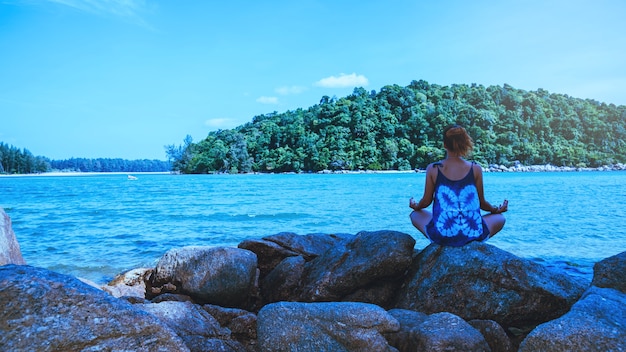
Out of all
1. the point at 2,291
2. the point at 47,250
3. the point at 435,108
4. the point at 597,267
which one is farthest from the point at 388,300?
the point at 435,108

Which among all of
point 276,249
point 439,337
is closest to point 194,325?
point 439,337

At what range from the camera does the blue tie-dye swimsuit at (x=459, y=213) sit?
585 cm

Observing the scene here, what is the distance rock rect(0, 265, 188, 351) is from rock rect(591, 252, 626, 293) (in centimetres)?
518

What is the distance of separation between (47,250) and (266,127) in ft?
479

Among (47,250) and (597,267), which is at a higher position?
(597,267)

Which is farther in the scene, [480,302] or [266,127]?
[266,127]

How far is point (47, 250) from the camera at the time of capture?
13.5m

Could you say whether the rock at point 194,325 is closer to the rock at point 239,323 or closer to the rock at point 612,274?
the rock at point 239,323

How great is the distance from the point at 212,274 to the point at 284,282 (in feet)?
3.66

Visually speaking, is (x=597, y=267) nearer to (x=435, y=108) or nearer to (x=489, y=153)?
(x=489, y=153)

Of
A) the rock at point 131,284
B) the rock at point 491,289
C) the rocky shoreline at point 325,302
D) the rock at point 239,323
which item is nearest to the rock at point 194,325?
the rocky shoreline at point 325,302

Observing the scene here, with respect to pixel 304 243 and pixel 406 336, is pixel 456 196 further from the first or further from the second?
pixel 304 243

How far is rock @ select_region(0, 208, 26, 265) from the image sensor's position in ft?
15.8

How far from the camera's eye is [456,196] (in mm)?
5879
